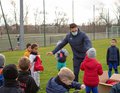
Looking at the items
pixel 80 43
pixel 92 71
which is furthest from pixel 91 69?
pixel 80 43

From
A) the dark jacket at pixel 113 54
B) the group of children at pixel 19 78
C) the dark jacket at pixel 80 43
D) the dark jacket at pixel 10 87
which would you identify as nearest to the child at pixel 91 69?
the dark jacket at pixel 80 43

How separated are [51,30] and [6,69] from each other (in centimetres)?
5418

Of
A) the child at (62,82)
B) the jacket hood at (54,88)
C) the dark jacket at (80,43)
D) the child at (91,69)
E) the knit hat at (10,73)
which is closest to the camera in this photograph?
the knit hat at (10,73)

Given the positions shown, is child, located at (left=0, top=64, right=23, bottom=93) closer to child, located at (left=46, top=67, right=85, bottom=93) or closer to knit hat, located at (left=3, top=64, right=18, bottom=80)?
knit hat, located at (left=3, top=64, right=18, bottom=80)

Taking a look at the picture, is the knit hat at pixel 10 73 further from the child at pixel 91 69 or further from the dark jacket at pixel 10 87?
the child at pixel 91 69

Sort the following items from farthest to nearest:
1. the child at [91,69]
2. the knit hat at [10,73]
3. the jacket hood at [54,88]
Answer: the child at [91,69], the jacket hood at [54,88], the knit hat at [10,73]

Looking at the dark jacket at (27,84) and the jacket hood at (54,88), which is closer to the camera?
the jacket hood at (54,88)

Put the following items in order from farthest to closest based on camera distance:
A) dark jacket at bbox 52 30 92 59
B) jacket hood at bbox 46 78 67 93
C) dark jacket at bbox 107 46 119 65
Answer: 1. dark jacket at bbox 107 46 119 65
2. dark jacket at bbox 52 30 92 59
3. jacket hood at bbox 46 78 67 93

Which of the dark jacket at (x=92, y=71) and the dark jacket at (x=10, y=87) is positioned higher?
the dark jacket at (x=10, y=87)

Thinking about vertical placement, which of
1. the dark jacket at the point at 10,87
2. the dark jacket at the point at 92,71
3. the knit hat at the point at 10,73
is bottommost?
the dark jacket at the point at 92,71

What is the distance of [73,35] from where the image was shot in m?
9.06

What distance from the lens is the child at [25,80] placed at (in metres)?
5.62

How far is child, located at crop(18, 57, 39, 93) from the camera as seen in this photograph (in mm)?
5625

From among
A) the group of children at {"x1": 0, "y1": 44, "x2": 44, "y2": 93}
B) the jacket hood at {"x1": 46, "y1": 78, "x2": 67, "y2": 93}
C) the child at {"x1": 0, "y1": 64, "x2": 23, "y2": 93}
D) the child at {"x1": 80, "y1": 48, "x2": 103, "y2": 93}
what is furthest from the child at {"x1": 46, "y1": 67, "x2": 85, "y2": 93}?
the child at {"x1": 80, "y1": 48, "x2": 103, "y2": 93}
